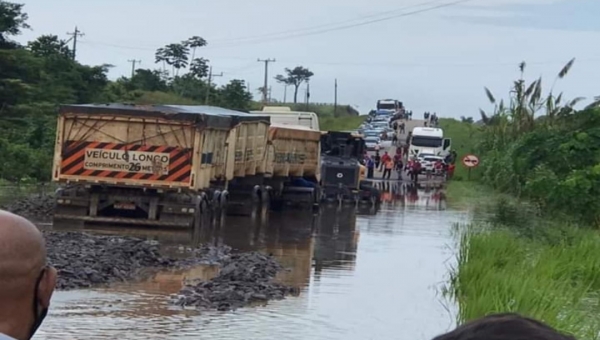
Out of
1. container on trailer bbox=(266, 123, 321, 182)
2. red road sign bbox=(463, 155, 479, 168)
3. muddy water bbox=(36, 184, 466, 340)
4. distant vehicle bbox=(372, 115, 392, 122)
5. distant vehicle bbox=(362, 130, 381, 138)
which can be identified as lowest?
muddy water bbox=(36, 184, 466, 340)

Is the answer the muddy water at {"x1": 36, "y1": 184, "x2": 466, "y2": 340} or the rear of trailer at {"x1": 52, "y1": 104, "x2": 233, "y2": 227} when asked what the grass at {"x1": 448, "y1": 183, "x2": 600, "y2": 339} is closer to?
the muddy water at {"x1": 36, "y1": 184, "x2": 466, "y2": 340}

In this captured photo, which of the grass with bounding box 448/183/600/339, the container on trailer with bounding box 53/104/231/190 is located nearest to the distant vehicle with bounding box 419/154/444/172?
the grass with bounding box 448/183/600/339

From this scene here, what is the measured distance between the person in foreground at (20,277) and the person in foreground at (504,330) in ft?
4.58

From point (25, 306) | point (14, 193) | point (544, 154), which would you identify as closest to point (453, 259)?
point (544, 154)

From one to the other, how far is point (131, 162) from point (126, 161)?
3.8 inches

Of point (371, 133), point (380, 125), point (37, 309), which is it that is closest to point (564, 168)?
point (37, 309)

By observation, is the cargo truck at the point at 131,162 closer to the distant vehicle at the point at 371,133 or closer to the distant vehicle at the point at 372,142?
the distant vehicle at the point at 372,142

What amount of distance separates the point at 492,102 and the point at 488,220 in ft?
110

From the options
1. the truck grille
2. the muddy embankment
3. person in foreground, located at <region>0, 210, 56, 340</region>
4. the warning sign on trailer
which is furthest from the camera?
the truck grille

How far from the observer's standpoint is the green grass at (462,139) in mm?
66350

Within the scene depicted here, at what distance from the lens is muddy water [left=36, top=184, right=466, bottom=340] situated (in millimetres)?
12531

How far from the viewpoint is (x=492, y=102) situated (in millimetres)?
64562

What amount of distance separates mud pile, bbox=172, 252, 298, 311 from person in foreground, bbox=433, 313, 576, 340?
467 inches

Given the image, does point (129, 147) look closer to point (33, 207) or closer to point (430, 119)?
point (33, 207)
